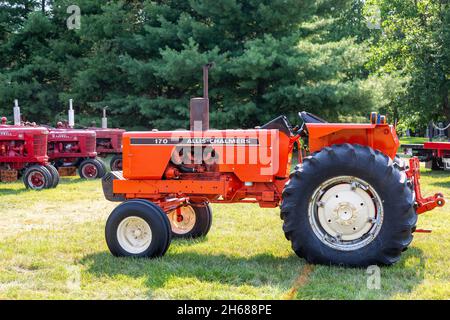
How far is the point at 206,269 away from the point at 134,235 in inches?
35.4

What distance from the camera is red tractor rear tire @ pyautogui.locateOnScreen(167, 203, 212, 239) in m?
6.36

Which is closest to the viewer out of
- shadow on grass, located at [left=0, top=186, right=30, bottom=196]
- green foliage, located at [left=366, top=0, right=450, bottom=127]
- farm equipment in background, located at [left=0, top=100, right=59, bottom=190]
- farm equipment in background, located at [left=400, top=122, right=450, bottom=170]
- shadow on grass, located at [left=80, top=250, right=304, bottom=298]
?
shadow on grass, located at [left=80, top=250, right=304, bottom=298]

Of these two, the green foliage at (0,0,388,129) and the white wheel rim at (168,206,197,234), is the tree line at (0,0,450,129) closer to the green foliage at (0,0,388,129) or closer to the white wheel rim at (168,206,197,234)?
the green foliage at (0,0,388,129)

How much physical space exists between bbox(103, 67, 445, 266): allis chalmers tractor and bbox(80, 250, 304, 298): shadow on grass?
0.63 feet

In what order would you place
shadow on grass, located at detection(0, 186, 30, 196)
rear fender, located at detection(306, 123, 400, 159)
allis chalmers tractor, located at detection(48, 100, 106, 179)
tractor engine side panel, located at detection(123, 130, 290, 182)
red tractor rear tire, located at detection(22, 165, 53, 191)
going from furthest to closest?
1. allis chalmers tractor, located at detection(48, 100, 106, 179)
2. red tractor rear tire, located at detection(22, 165, 53, 191)
3. shadow on grass, located at detection(0, 186, 30, 196)
4. tractor engine side panel, located at detection(123, 130, 290, 182)
5. rear fender, located at detection(306, 123, 400, 159)

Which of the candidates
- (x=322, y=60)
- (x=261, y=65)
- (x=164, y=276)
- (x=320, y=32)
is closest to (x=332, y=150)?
(x=164, y=276)

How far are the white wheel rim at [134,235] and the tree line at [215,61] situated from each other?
12423 millimetres

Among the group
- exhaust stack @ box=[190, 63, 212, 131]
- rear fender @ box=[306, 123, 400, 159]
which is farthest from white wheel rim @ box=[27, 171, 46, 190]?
rear fender @ box=[306, 123, 400, 159]

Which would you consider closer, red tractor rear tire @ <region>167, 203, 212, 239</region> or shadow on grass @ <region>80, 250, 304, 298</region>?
shadow on grass @ <region>80, 250, 304, 298</region>

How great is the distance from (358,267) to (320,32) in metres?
17.7

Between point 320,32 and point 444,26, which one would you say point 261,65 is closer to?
point 320,32

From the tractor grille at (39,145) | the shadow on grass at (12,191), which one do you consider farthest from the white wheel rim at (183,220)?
the tractor grille at (39,145)

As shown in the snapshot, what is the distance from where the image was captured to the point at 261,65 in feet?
56.6

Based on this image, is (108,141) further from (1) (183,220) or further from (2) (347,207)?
(2) (347,207)
